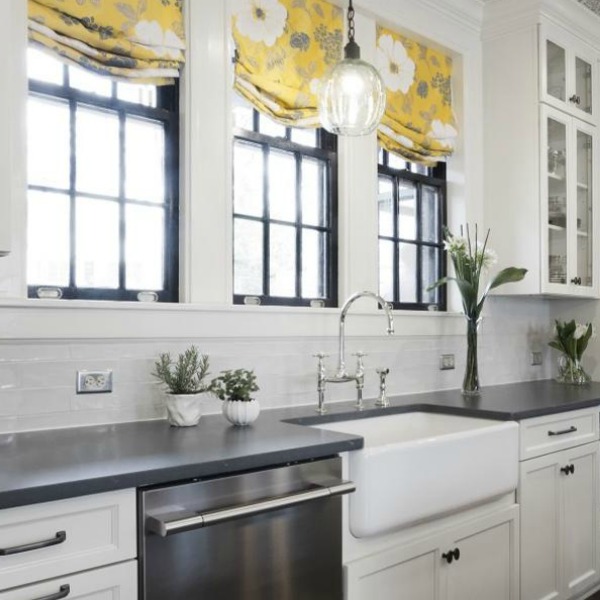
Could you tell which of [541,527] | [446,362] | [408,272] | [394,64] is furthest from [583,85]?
[541,527]

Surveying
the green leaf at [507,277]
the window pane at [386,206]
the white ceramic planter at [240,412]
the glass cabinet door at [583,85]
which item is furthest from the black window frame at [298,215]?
the glass cabinet door at [583,85]

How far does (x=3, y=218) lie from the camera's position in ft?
5.59

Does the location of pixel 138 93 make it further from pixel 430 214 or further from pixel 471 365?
pixel 471 365

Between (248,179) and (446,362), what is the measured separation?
4.55 ft

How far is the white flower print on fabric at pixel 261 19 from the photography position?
109 inches

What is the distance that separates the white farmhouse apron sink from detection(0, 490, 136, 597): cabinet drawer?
753 millimetres

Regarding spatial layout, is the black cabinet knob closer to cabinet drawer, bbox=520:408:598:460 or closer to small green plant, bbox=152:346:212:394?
cabinet drawer, bbox=520:408:598:460

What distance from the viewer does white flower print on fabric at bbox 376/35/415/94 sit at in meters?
3.32

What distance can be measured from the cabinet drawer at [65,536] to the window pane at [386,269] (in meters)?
2.06

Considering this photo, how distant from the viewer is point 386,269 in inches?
136

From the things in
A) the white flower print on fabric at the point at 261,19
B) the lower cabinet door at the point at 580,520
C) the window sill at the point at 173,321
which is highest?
the white flower print on fabric at the point at 261,19

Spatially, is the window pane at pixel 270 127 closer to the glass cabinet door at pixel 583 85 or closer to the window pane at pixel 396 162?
the window pane at pixel 396 162

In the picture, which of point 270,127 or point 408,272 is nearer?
point 270,127

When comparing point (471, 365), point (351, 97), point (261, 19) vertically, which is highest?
point (261, 19)
